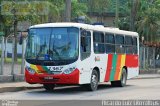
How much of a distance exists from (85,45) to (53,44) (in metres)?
1.41

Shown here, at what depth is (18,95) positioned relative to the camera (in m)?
19.7

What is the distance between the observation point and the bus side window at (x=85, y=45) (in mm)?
21375

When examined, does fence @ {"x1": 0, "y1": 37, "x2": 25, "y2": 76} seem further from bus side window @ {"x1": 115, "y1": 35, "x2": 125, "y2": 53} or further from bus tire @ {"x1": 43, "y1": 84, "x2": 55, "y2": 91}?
bus side window @ {"x1": 115, "y1": 35, "x2": 125, "y2": 53}

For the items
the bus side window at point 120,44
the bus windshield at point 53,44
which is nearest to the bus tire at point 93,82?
the bus windshield at point 53,44

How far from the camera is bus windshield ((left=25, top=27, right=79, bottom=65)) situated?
20953 millimetres

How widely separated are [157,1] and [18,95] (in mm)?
40718

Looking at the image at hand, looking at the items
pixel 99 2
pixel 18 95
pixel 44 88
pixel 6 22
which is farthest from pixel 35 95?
→ pixel 99 2

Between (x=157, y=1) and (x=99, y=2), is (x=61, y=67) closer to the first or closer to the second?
(x=99, y=2)

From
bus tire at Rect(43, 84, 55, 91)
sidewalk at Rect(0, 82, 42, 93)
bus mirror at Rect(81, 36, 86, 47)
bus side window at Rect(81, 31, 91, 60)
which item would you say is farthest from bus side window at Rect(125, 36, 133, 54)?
bus mirror at Rect(81, 36, 86, 47)

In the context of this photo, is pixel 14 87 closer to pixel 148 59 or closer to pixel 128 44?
pixel 128 44

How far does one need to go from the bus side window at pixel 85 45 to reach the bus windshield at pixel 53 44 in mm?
396

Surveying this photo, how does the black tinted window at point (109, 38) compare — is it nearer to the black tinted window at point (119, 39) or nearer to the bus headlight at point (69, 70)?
the black tinted window at point (119, 39)

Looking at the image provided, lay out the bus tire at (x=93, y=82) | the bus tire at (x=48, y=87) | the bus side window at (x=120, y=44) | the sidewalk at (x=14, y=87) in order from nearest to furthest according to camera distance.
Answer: the sidewalk at (x=14, y=87) < the bus tire at (x=93, y=82) < the bus tire at (x=48, y=87) < the bus side window at (x=120, y=44)

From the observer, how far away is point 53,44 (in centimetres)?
2108
